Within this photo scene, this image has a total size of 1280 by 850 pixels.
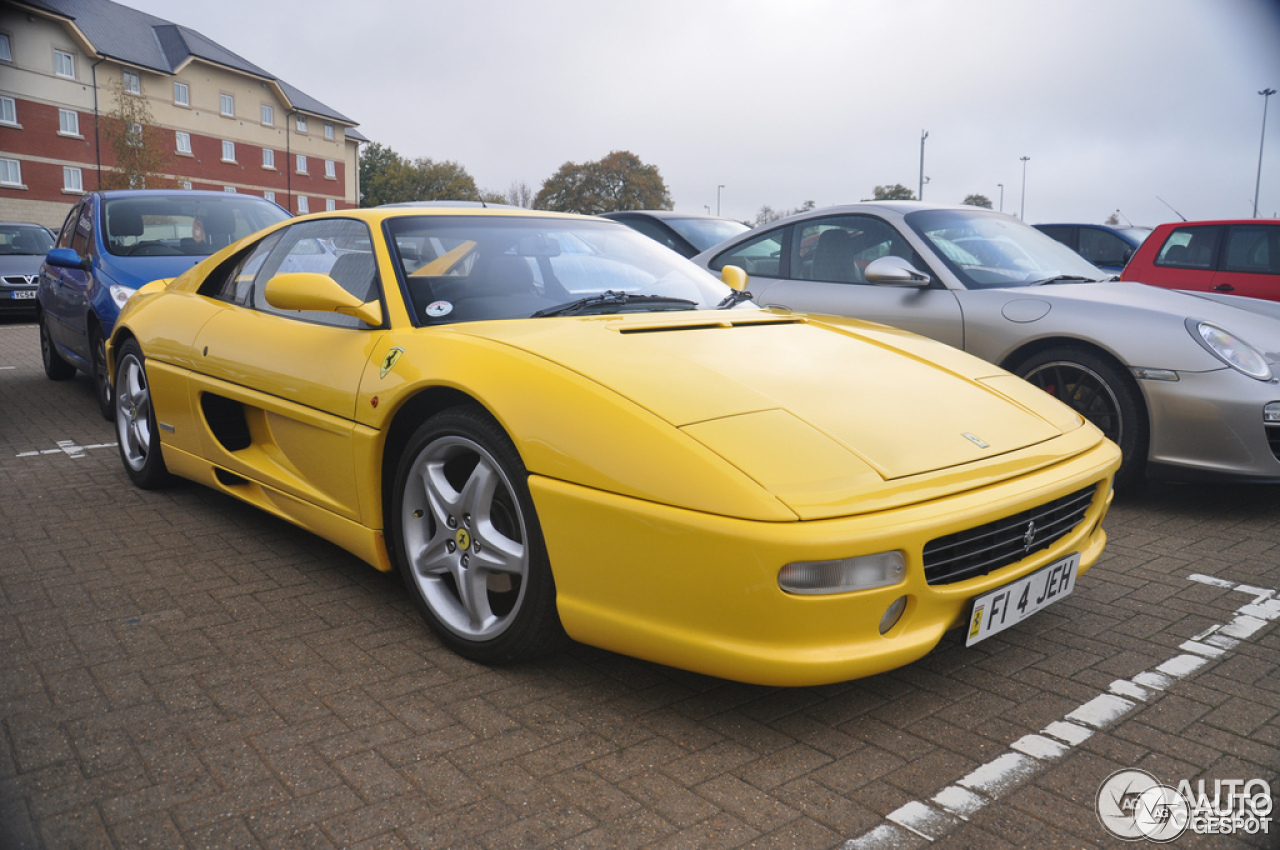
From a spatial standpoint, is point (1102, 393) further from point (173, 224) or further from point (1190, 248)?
point (173, 224)

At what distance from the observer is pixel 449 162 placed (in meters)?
68.1

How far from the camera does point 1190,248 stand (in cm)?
753

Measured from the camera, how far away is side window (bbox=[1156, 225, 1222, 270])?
7473mm

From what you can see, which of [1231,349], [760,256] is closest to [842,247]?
[760,256]

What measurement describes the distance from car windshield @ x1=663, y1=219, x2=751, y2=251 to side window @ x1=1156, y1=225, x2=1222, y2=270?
350cm

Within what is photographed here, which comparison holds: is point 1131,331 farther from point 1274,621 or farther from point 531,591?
point 531,591

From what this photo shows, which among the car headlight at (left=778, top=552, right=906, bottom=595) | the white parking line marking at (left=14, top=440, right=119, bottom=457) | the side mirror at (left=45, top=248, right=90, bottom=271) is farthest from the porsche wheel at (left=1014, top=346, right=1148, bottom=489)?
the side mirror at (left=45, top=248, right=90, bottom=271)

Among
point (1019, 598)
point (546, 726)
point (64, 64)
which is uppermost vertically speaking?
point (64, 64)

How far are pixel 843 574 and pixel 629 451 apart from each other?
550mm

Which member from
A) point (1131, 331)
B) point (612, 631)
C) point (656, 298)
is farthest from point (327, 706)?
point (1131, 331)

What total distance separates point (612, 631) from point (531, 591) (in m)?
0.27

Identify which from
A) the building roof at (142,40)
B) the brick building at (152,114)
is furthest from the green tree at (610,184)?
the building roof at (142,40)

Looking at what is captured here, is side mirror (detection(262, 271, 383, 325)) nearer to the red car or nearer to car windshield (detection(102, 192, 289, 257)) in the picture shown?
car windshield (detection(102, 192, 289, 257))

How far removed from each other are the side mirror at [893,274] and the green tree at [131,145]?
40.7 meters
